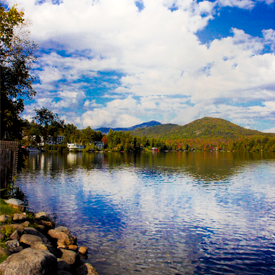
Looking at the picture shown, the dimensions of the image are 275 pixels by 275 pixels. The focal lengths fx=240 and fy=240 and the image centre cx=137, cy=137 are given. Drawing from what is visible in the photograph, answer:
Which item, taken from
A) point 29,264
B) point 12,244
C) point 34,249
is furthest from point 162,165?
point 29,264

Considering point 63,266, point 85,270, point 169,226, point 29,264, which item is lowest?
point 169,226

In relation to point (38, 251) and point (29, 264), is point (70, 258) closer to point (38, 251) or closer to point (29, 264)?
point (38, 251)

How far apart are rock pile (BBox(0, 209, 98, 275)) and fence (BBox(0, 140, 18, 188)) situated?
562 centimetres

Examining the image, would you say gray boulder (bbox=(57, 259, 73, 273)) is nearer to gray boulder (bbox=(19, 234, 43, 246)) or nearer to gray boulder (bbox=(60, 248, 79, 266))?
gray boulder (bbox=(60, 248, 79, 266))

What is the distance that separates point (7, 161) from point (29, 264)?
55.2 ft

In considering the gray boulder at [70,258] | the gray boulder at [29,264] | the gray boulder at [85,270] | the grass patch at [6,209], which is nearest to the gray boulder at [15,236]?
the gray boulder at [70,258]

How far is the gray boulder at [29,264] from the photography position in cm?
970

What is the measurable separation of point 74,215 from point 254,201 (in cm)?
2473

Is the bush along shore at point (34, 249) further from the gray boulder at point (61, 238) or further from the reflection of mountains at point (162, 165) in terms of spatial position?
the reflection of mountains at point (162, 165)

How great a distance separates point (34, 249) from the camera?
37.3 ft

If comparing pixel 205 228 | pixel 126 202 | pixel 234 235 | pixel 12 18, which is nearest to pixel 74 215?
pixel 126 202

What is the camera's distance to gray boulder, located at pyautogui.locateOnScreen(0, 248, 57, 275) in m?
9.70

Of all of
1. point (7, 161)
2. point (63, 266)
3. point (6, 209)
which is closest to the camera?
point (63, 266)

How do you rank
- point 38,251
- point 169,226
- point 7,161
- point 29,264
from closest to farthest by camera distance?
point 29,264 < point 38,251 < point 169,226 < point 7,161
